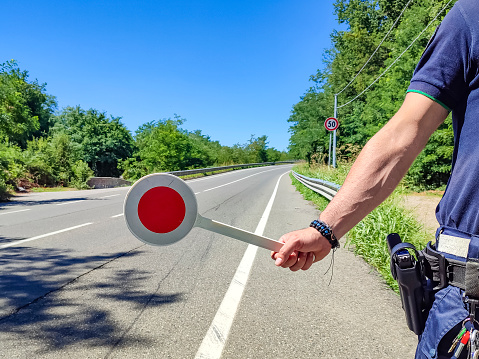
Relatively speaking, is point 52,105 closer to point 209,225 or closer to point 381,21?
point 381,21

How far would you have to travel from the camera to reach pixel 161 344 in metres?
3.08

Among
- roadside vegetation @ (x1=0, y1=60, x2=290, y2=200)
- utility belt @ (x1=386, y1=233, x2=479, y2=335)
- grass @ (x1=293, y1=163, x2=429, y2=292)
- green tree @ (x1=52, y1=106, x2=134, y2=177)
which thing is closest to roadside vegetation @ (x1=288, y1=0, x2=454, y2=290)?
grass @ (x1=293, y1=163, x2=429, y2=292)

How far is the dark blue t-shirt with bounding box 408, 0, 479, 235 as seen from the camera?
3.68 feet

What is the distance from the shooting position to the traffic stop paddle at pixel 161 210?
3.94ft

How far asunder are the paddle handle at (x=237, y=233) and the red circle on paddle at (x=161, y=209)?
0.24ft

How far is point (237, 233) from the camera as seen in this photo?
1.11 meters

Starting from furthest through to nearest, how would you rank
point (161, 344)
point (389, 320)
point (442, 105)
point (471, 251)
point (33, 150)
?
point (33, 150)
point (389, 320)
point (161, 344)
point (442, 105)
point (471, 251)

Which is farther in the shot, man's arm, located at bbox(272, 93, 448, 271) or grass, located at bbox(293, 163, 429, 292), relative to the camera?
grass, located at bbox(293, 163, 429, 292)

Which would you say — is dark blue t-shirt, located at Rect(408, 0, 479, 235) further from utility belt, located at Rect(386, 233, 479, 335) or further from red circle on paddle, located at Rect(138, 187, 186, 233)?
red circle on paddle, located at Rect(138, 187, 186, 233)

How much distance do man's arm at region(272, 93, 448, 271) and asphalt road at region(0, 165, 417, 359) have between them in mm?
1994

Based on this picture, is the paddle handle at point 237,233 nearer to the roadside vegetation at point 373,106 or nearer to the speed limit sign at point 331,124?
the roadside vegetation at point 373,106

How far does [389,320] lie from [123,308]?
8.30ft

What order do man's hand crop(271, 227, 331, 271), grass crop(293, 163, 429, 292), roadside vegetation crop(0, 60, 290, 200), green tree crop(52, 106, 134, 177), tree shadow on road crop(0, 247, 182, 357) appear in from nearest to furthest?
man's hand crop(271, 227, 331, 271) < tree shadow on road crop(0, 247, 182, 357) < grass crop(293, 163, 429, 292) < roadside vegetation crop(0, 60, 290, 200) < green tree crop(52, 106, 134, 177)

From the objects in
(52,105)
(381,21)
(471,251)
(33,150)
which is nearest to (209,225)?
(471,251)
